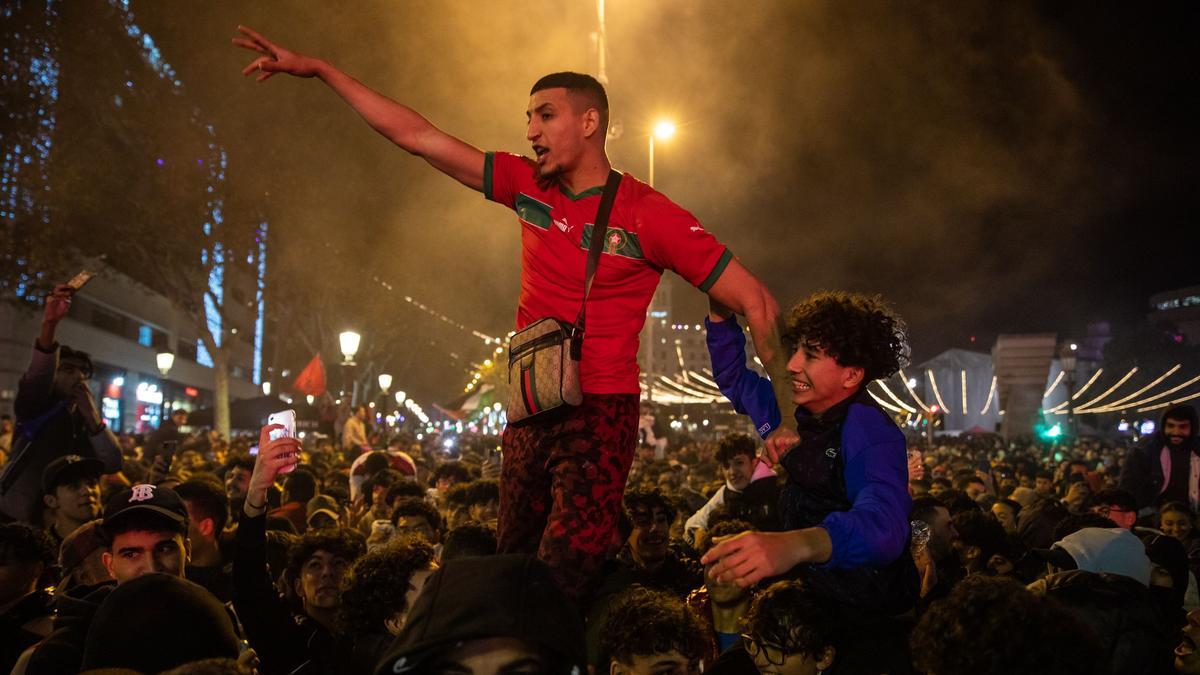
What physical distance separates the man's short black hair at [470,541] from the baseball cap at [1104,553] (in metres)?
3.05

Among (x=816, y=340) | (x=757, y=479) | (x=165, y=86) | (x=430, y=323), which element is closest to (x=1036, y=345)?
(x=430, y=323)

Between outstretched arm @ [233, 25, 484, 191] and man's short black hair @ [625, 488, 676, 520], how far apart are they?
368cm

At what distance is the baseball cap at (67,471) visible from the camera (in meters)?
7.21

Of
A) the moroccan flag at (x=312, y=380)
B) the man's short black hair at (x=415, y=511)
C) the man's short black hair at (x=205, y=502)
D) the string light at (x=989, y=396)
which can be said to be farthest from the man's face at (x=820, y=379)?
the string light at (x=989, y=396)

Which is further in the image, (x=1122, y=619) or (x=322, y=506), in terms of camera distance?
(x=322, y=506)

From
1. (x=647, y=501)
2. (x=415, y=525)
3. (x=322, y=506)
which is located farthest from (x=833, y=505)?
(x=322, y=506)

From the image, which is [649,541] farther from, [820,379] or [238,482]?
[238,482]

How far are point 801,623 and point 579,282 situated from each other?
4.83 feet

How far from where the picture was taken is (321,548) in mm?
5520

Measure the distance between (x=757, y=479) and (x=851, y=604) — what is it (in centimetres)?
555

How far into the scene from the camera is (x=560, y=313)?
3.87m

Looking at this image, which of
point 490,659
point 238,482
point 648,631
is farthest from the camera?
point 238,482

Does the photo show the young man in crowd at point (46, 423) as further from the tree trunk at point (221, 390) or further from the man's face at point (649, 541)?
the tree trunk at point (221, 390)

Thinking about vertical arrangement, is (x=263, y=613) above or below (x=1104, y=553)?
below
